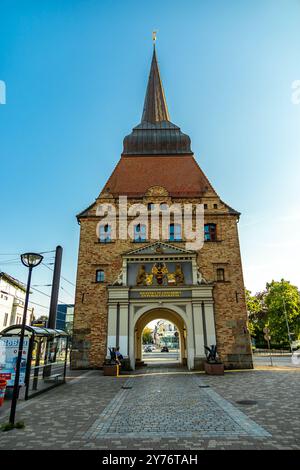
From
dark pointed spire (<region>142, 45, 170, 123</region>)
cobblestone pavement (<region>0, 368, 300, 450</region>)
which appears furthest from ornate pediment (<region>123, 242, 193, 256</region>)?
dark pointed spire (<region>142, 45, 170, 123</region>)

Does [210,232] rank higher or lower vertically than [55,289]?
higher

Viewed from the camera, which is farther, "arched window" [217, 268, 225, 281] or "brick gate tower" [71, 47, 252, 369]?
"arched window" [217, 268, 225, 281]

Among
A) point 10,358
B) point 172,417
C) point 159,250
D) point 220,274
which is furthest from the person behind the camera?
point 220,274

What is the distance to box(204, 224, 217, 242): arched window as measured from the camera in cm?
2306

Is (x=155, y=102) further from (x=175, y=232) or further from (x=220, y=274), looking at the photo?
(x=220, y=274)

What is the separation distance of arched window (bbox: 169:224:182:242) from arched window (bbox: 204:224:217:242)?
2125 mm

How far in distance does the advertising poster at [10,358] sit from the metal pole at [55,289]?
22.7 feet

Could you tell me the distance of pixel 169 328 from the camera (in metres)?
108

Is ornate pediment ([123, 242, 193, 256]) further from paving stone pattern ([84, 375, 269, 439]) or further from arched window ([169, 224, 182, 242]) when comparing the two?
paving stone pattern ([84, 375, 269, 439])

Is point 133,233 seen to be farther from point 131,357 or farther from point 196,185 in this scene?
point 131,357

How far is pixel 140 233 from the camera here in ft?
76.2

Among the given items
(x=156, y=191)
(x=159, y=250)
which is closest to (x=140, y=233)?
(x=159, y=250)

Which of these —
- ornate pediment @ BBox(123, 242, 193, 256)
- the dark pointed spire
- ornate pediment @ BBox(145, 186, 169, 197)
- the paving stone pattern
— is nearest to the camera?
the paving stone pattern

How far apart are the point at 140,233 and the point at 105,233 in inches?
111
